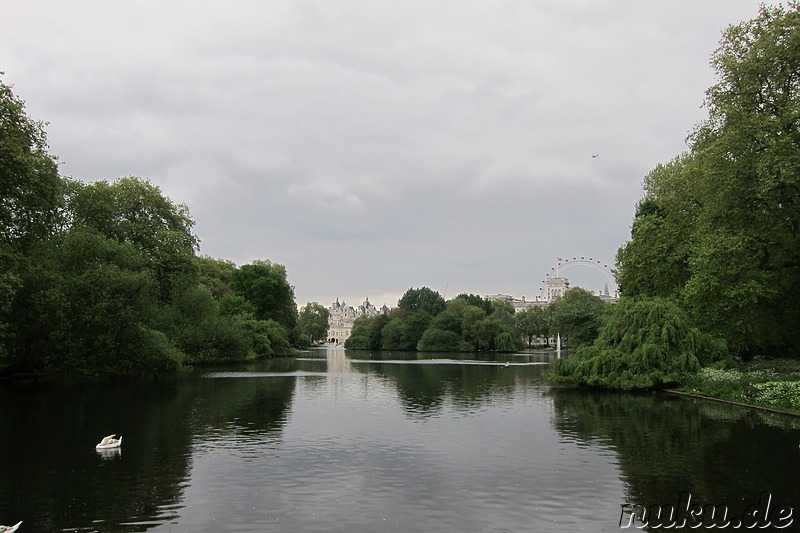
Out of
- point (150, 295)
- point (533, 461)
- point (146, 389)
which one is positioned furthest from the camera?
point (150, 295)

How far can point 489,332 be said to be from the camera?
116 m

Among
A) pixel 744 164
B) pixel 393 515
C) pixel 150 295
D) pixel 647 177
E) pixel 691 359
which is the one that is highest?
pixel 647 177

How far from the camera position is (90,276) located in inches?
1473

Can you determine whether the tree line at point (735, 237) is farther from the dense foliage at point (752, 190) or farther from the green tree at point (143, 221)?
the green tree at point (143, 221)

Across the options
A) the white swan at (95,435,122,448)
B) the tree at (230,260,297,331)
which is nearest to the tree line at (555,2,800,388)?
the white swan at (95,435,122,448)

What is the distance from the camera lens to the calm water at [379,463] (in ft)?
40.9

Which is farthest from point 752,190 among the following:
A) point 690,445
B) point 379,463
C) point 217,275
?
point 217,275

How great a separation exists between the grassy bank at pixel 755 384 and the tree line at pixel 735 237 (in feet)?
4.14

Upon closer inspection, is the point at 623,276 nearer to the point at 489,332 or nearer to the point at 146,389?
the point at 146,389

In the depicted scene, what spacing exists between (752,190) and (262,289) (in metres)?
74.3

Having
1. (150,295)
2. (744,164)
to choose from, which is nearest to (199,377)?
(150,295)

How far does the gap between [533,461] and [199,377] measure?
36.4 metres

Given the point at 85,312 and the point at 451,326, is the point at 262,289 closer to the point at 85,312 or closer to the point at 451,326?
the point at 451,326

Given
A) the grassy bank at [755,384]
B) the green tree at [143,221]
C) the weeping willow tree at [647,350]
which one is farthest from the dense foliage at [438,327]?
the grassy bank at [755,384]
